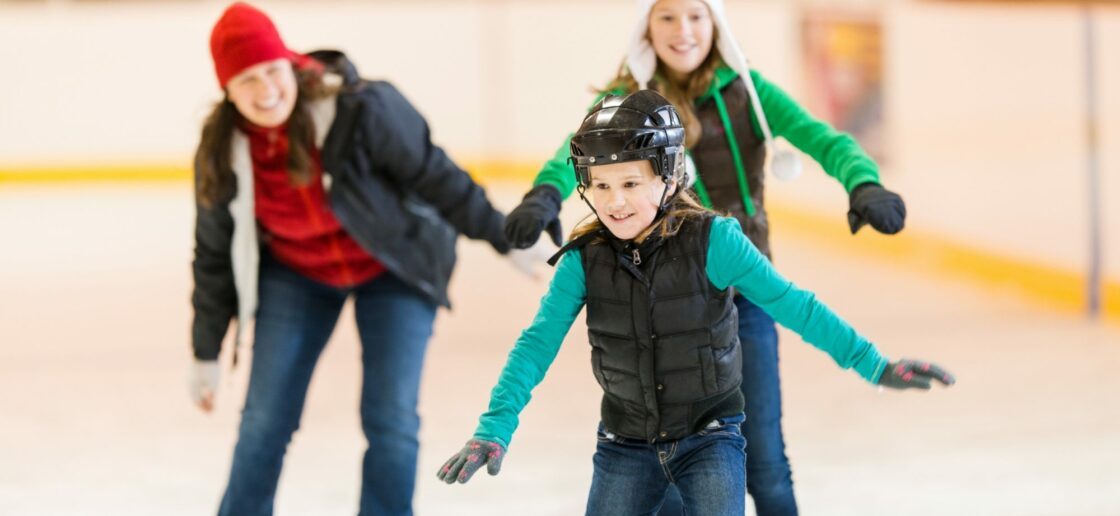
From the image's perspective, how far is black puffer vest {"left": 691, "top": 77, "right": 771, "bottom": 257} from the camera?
120 inches

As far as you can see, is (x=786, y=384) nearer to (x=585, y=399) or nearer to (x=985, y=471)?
(x=585, y=399)

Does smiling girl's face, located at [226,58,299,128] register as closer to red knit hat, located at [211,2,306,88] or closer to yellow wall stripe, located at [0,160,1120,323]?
red knit hat, located at [211,2,306,88]

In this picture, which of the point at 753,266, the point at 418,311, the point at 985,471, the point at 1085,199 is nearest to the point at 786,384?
the point at 985,471

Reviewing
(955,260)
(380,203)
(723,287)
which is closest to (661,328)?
(723,287)

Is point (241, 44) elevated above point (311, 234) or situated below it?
above

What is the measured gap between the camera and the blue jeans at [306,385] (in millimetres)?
3350

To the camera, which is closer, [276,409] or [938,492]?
[276,409]

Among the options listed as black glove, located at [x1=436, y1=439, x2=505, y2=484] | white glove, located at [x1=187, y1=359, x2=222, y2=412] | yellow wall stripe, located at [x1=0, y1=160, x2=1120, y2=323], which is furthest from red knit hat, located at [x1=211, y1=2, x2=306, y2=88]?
yellow wall stripe, located at [x1=0, y1=160, x2=1120, y2=323]

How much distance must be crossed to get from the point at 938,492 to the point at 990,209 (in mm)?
3841

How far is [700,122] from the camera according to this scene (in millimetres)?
3047

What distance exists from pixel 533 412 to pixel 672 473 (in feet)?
8.97

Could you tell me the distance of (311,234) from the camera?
3453 mm

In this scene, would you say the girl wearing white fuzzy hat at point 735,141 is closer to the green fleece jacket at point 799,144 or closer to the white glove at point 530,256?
the green fleece jacket at point 799,144

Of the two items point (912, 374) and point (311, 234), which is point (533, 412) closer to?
point (311, 234)
